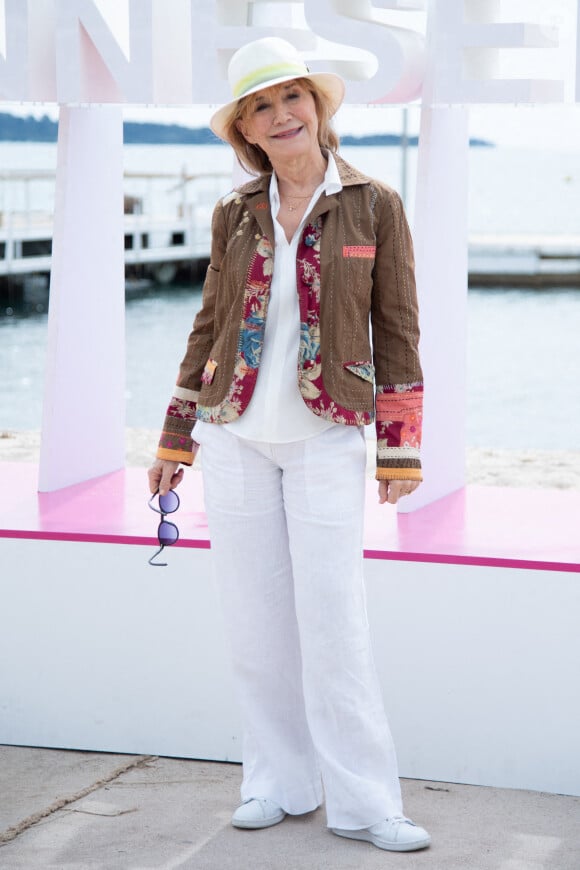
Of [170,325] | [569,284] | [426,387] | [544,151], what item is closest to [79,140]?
[426,387]

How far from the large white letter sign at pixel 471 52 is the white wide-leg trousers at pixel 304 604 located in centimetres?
131

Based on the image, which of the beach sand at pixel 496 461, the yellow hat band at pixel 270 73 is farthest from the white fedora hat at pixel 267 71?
the beach sand at pixel 496 461

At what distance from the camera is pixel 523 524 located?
356 cm

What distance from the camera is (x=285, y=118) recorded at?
2.48 metres

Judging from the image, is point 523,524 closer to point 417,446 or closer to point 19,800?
point 417,446

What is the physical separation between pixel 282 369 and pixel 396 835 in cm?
101

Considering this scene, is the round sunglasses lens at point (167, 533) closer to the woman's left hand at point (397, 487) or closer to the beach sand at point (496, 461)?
the woman's left hand at point (397, 487)

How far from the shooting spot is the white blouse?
2.54m

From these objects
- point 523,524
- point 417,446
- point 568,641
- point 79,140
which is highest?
point 79,140

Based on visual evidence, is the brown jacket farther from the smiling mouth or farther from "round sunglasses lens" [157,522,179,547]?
"round sunglasses lens" [157,522,179,547]

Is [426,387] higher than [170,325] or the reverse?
the reverse

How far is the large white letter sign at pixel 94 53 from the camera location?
3.62m

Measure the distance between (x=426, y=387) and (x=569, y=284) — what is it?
96.2 feet

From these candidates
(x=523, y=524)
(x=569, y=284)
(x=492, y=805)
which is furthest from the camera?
(x=569, y=284)
